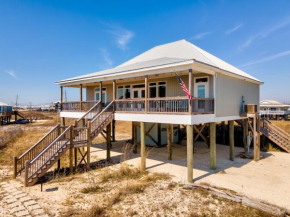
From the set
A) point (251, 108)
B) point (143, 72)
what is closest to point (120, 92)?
point (143, 72)

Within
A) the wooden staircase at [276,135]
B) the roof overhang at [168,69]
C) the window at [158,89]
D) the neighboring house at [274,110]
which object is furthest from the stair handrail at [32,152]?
the neighboring house at [274,110]

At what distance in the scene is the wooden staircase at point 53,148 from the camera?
9.91 m

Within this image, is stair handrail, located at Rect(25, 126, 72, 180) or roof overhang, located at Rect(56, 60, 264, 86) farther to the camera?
roof overhang, located at Rect(56, 60, 264, 86)

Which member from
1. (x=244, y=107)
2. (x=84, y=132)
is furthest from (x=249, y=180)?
(x=84, y=132)

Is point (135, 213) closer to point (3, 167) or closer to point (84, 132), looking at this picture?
point (84, 132)

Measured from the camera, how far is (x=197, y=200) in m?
8.28

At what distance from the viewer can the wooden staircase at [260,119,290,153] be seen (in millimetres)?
18312

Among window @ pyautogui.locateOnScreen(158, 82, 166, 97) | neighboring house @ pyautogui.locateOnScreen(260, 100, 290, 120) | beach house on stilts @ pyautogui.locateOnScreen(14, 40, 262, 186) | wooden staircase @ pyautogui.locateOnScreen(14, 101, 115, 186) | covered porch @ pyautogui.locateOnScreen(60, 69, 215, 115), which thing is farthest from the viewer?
neighboring house @ pyautogui.locateOnScreen(260, 100, 290, 120)

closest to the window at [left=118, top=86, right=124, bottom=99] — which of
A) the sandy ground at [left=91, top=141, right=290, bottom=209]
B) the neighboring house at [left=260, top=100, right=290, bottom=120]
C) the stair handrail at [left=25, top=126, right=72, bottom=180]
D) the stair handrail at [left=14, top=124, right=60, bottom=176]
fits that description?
the sandy ground at [left=91, top=141, right=290, bottom=209]

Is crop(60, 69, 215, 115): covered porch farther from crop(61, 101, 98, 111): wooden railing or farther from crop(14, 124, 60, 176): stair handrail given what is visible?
crop(14, 124, 60, 176): stair handrail

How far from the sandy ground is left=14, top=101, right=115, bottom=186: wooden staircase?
3.60 metres

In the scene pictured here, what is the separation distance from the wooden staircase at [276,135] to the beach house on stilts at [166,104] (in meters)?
3.06

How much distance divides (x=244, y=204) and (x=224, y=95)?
7.01 m

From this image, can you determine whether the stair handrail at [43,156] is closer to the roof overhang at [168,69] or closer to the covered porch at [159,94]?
the covered porch at [159,94]
